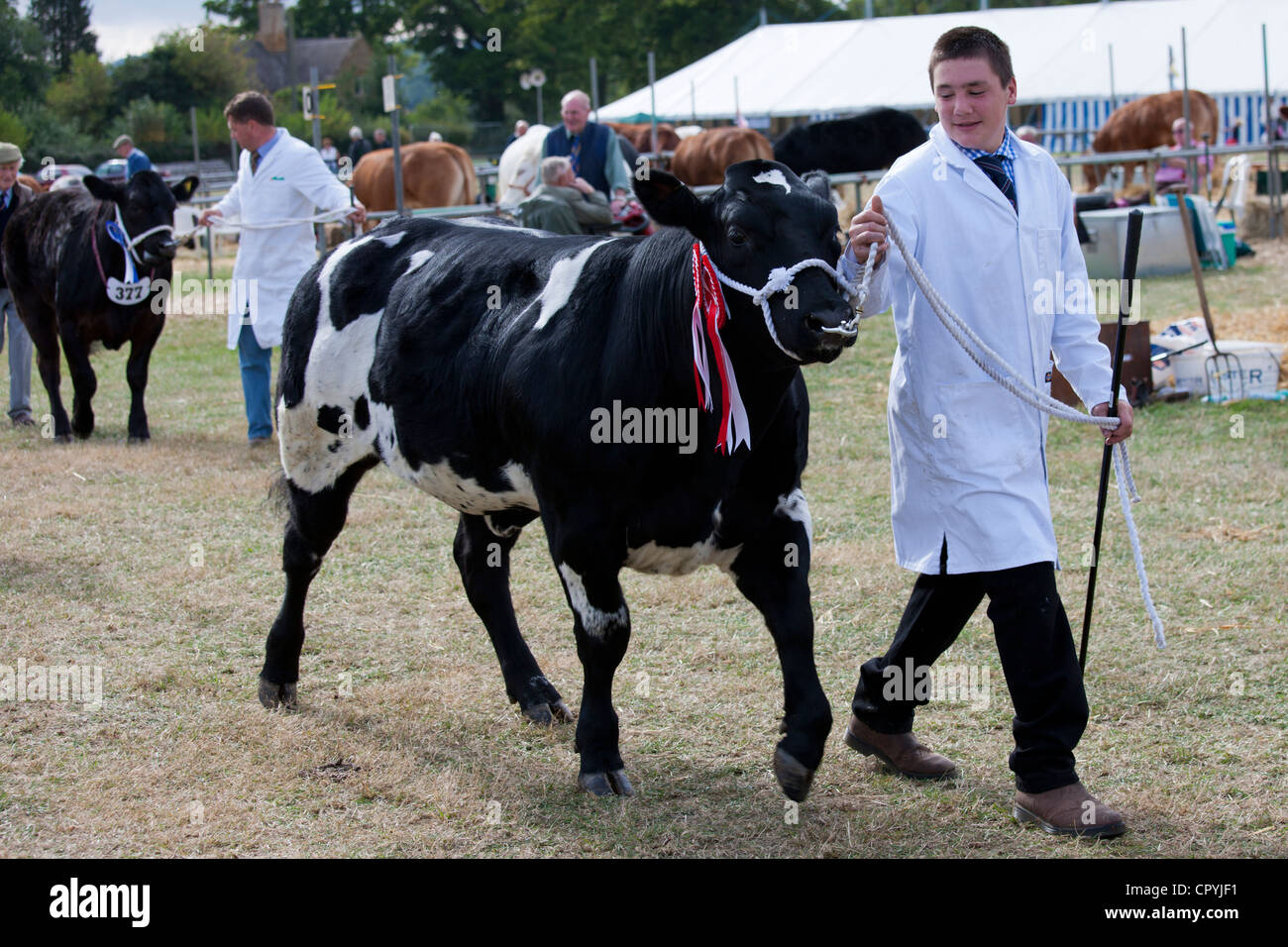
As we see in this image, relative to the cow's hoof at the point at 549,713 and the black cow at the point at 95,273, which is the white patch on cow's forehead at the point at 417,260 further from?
the black cow at the point at 95,273

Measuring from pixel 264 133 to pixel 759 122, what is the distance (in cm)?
3105

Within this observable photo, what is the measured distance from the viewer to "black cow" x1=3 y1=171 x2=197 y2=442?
9.52 metres

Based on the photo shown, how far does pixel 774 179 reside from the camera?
347 centimetres

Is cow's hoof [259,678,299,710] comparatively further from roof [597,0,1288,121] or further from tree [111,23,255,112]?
tree [111,23,255,112]

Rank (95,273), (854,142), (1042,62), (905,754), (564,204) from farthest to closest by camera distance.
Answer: (1042,62) < (854,142) < (564,204) < (95,273) < (905,754)

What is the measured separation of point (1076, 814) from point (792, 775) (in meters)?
0.76

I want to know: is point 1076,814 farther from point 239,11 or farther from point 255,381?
point 239,11

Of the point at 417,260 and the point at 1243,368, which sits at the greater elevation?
the point at 417,260

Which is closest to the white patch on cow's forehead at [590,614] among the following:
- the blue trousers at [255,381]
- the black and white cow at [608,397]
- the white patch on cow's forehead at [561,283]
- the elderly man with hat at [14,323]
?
the black and white cow at [608,397]

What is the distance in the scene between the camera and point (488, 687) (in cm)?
488

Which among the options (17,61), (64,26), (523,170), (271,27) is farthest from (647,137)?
(64,26)

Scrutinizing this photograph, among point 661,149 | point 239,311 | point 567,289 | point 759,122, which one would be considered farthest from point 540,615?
point 759,122

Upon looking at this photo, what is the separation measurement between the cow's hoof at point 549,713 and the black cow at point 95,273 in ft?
19.8
